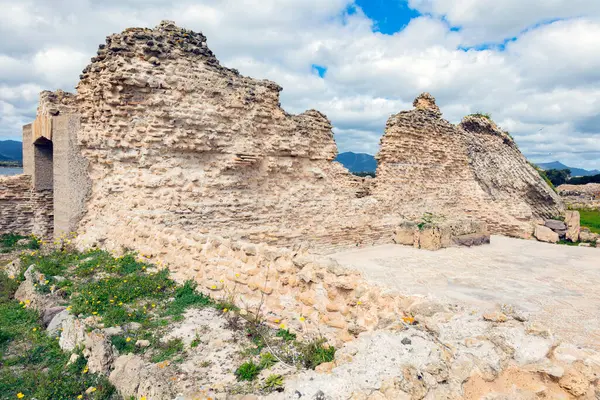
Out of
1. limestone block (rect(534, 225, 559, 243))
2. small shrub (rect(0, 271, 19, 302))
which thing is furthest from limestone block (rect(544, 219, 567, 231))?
small shrub (rect(0, 271, 19, 302))

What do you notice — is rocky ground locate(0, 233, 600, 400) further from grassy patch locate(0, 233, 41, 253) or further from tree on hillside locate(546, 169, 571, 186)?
tree on hillside locate(546, 169, 571, 186)

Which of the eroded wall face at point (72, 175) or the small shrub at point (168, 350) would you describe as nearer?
the small shrub at point (168, 350)

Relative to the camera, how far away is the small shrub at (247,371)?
3133 mm

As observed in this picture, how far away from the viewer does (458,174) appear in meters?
14.7

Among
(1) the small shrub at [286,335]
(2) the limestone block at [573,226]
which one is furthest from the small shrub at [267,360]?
(2) the limestone block at [573,226]

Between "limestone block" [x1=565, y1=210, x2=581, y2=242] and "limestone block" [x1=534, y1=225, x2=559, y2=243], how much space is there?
70cm

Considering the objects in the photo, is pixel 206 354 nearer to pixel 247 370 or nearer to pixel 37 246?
pixel 247 370

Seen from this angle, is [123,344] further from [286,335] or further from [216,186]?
[216,186]

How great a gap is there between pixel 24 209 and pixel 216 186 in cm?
581

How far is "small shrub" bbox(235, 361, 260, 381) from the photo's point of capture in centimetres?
313

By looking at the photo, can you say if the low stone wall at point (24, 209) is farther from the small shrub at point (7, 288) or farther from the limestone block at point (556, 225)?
the limestone block at point (556, 225)

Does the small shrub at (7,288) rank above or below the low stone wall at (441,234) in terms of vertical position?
below

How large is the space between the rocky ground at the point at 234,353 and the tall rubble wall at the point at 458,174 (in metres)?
8.45

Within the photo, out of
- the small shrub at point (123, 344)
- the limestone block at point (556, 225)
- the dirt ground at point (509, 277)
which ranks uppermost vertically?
the limestone block at point (556, 225)
